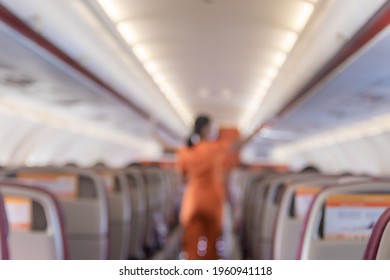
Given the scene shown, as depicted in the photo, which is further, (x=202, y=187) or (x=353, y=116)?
(x=353, y=116)

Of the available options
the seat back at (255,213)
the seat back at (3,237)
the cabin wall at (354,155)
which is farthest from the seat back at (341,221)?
the cabin wall at (354,155)

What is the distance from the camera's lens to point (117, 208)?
508 cm

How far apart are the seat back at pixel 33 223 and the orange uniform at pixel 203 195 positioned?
12.1 ft

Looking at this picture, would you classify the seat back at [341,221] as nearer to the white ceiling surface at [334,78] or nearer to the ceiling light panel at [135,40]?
the white ceiling surface at [334,78]

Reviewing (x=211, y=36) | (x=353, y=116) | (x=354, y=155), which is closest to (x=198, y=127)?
(x=211, y=36)

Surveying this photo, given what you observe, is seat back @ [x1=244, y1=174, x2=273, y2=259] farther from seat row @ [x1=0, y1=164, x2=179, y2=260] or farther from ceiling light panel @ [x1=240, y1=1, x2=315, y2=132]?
ceiling light panel @ [x1=240, y1=1, x2=315, y2=132]

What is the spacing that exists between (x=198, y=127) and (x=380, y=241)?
16.3ft

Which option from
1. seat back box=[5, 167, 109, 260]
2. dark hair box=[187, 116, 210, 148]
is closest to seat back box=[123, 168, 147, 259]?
dark hair box=[187, 116, 210, 148]

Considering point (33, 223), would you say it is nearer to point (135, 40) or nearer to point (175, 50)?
point (135, 40)

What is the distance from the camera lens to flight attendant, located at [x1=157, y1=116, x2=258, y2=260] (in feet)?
21.6

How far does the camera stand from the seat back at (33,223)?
2717 mm

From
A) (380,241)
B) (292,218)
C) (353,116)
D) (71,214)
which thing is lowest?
(380,241)
